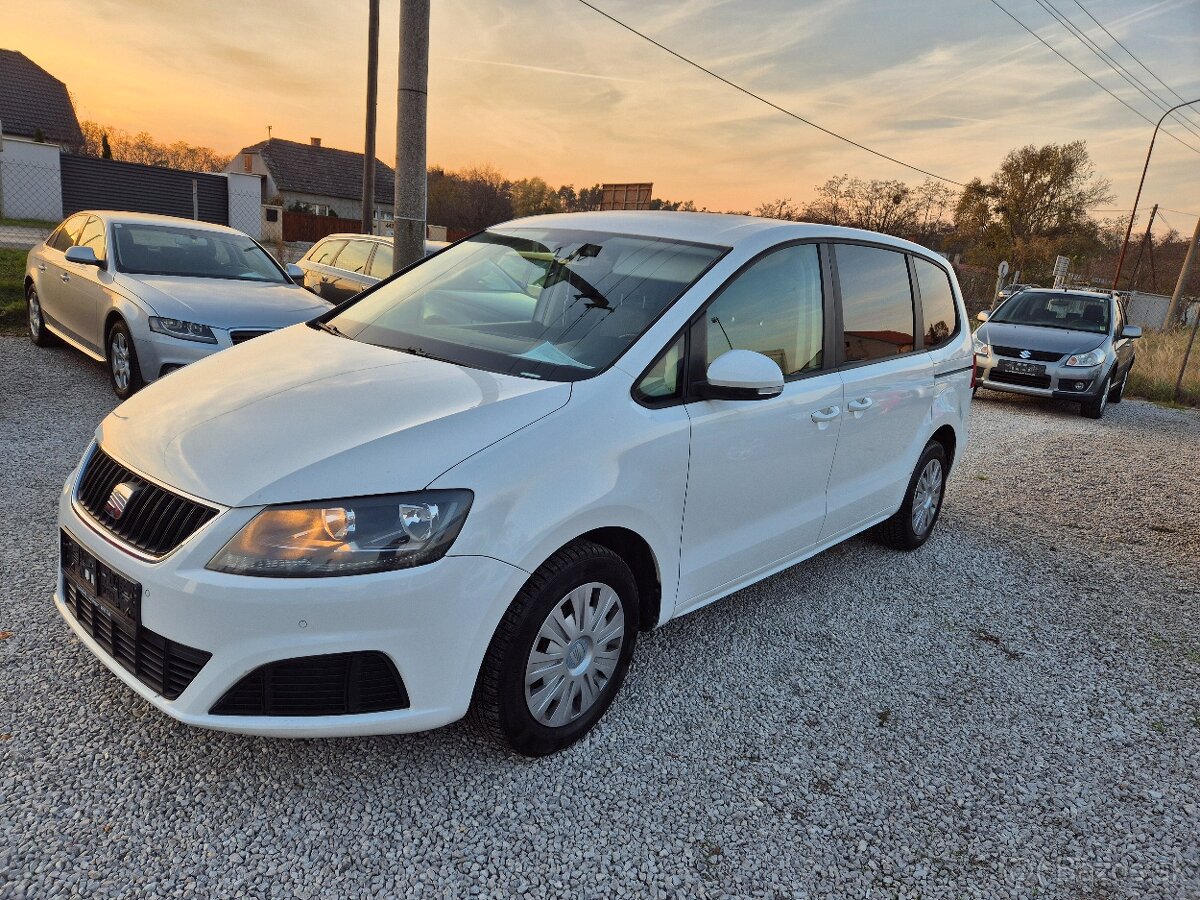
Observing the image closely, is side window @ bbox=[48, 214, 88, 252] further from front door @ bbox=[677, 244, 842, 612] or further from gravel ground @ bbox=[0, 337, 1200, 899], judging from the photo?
front door @ bbox=[677, 244, 842, 612]

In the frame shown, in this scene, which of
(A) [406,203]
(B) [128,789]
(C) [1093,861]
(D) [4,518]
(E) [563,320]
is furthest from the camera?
(A) [406,203]

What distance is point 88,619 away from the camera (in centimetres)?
244

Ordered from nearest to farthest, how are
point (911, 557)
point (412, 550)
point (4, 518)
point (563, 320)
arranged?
point (412, 550) → point (563, 320) → point (4, 518) → point (911, 557)

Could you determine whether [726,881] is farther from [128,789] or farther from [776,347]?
[776,347]

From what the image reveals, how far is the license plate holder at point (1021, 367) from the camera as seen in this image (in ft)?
35.7

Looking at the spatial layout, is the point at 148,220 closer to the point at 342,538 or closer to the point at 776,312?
the point at 776,312

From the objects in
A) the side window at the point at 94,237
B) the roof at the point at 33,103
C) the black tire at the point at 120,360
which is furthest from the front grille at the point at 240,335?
the roof at the point at 33,103

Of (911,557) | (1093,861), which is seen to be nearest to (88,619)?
(1093,861)

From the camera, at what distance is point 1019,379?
1107cm

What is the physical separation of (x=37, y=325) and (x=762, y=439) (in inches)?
322

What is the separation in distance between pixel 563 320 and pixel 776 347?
908 mm

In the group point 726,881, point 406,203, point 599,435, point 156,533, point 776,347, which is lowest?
point 726,881

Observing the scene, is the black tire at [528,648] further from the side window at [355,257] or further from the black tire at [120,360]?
the side window at [355,257]

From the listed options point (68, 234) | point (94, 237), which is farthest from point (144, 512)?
point (68, 234)
